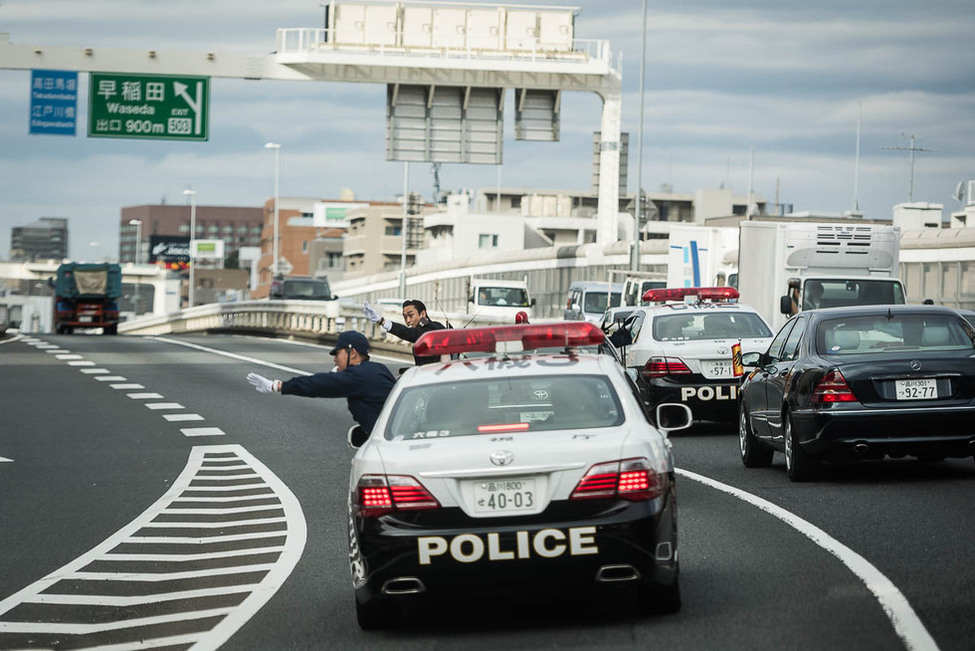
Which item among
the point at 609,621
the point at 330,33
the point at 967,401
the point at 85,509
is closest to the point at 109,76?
the point at 330,33

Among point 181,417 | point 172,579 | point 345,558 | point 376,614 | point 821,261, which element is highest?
point 821,261

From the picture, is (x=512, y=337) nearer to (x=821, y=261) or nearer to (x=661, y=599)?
(x=661, y=599)

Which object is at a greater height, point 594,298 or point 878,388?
point 594,298

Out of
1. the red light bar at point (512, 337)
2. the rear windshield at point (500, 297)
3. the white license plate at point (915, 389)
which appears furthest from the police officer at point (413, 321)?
the rear windshield at point (500, 297)

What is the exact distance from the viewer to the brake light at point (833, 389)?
43.7 ft

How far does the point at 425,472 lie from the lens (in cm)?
752

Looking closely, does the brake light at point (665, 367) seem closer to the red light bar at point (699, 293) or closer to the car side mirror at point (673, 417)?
the red light bar at point (699, 293)

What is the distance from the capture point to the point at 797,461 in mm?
13844

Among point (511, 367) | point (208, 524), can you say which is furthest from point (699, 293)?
point (511, 367)

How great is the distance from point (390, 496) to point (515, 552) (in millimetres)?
655

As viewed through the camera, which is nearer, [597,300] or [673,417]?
[673,417]

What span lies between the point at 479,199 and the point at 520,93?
128 m

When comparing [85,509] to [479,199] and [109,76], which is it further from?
[479,199]

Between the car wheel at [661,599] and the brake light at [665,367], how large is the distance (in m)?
10.9
